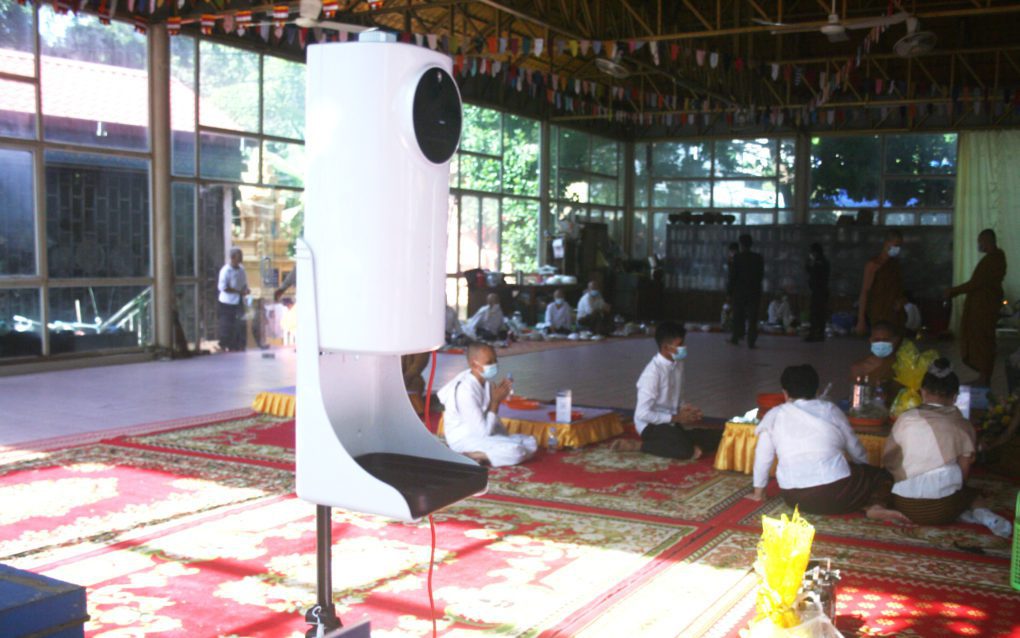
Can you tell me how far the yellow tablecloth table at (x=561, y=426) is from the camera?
20.5 ft

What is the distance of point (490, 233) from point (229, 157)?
19.3 feet

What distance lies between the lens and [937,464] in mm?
4535

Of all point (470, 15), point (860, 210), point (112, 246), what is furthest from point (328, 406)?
point (860, 210)

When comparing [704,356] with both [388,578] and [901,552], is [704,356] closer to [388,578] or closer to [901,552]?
[901,552]

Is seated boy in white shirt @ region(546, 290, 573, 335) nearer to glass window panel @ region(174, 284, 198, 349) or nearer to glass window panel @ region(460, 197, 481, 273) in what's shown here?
glass window panel @ region(460, 197, 481, 273)

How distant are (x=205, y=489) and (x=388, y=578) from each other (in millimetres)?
1749

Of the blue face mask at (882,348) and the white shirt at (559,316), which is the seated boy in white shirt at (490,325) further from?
the blue face mask at (882,348)

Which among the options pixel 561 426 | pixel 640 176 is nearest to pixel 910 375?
pixel 561 426

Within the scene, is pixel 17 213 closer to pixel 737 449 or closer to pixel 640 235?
pixel 737 449

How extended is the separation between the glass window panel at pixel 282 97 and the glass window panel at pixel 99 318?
2.74 metres

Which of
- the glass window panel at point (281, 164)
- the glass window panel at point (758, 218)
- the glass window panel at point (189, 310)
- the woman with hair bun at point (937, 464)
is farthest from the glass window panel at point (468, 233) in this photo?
the woman with hair bun at point (937, 464)

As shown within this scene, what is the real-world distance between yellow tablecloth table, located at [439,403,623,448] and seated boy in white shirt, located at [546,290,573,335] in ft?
26.3

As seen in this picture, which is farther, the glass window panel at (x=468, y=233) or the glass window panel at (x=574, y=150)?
the glass window panel at (x=574, y=150)

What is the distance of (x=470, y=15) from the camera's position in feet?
44.8
